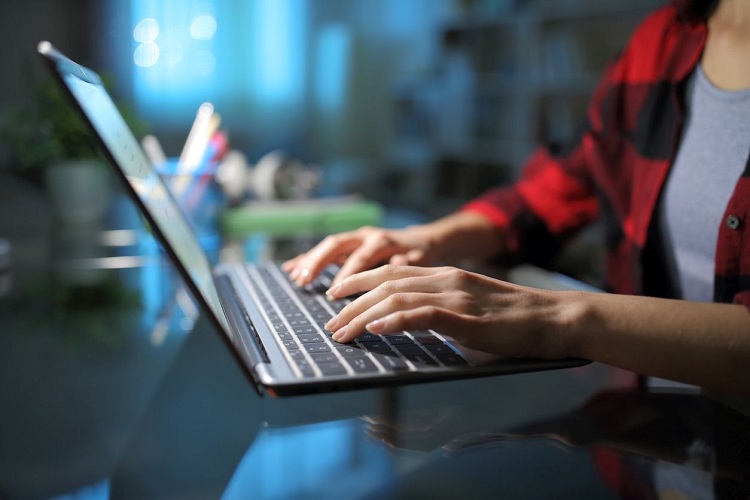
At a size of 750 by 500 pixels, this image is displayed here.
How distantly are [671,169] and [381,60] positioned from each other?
4.52 metres

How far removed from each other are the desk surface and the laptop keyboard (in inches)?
1.7

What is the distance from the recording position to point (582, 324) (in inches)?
21.7

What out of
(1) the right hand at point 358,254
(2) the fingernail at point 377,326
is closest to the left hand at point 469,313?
(2) the fingernail at point 377,326

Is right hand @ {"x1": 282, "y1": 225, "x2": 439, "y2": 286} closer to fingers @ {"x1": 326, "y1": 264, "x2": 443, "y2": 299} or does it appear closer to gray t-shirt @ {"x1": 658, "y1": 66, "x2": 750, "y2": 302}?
fingers @ {"x1": 326, "y1": 264, "x2": 443, "y2": 299}

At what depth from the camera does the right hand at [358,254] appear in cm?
79

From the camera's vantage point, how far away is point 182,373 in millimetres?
640

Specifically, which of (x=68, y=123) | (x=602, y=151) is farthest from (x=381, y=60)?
(x=602, y=151)

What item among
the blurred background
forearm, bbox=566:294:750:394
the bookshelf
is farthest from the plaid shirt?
the blurred background

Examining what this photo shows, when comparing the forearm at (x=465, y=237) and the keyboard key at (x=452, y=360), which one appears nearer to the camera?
the keyboard key at (x=452, y=360)

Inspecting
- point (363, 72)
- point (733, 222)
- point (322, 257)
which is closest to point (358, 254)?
point (322, 257)

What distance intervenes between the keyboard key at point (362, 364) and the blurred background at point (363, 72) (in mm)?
2975

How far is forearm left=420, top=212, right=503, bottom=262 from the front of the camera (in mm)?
974

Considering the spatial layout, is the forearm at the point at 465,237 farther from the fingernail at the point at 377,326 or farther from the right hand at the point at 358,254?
the fingernail at the point at 377,326

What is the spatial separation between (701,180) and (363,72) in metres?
4.55
